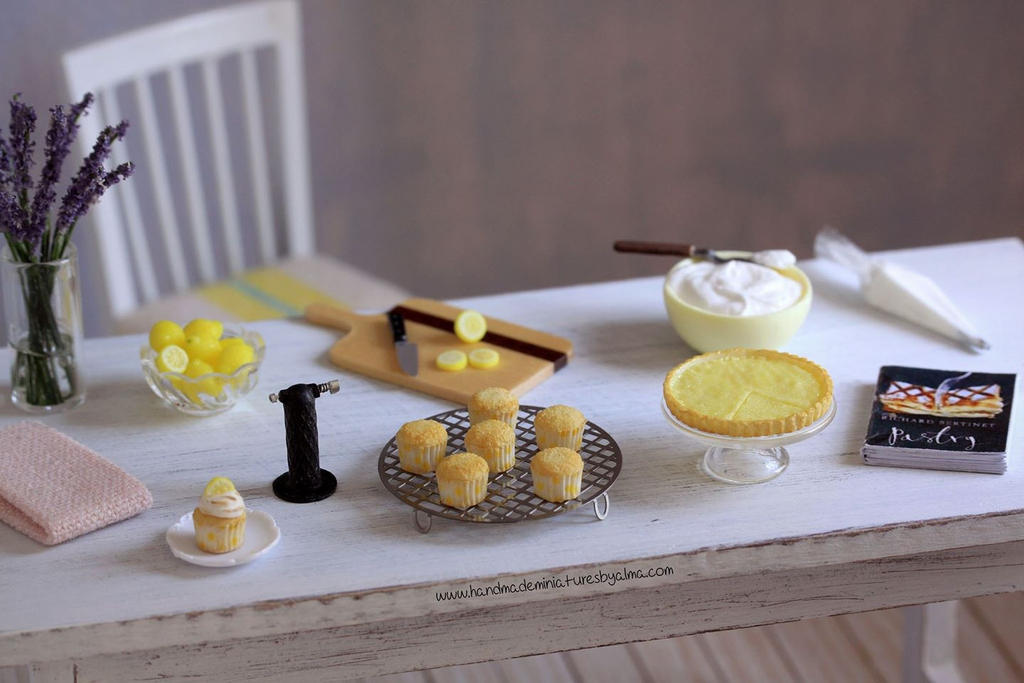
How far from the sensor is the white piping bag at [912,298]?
1.81 metres

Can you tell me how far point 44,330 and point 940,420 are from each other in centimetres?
117

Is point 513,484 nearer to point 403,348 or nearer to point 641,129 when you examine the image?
point 403,348

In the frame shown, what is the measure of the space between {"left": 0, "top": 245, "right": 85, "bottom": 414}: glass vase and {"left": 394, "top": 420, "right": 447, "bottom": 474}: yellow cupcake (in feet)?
1.70

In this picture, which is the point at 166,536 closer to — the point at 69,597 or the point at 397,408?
the point at 69,597

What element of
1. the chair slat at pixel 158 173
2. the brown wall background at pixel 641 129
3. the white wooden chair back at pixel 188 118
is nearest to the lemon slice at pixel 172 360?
the white wooden chair back at pixel 188 118

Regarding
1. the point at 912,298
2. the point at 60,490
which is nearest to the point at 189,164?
the point at 60,490

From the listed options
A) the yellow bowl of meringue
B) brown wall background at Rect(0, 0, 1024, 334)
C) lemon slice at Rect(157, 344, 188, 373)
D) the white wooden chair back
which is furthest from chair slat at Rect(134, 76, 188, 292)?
the yellow bowl of meringue

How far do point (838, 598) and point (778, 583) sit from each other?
0.27 ft

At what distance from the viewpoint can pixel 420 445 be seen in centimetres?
142

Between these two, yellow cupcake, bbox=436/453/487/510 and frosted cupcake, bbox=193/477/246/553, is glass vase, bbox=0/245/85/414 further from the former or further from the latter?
yellow cupcake, bbox=436/453/487/510

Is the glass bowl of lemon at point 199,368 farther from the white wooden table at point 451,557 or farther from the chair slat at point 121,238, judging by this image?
the chair slat at point 121,238

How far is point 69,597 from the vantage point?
1.28 m

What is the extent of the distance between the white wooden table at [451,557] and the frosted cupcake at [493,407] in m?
0.14

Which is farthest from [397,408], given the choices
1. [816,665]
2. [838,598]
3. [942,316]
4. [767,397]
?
[816,665]
